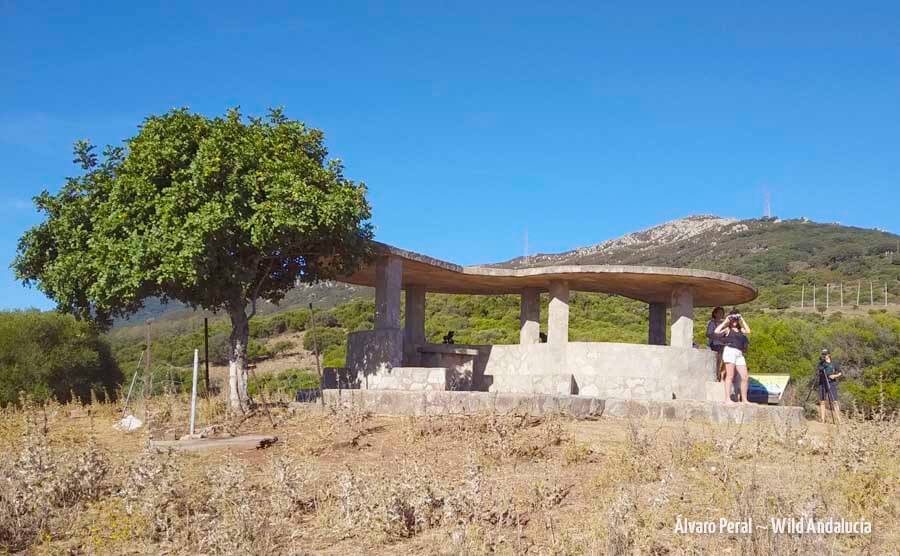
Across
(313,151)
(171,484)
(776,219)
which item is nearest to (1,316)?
(313,151)

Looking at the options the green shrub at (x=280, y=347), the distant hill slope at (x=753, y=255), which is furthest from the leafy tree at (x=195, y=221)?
the distant hill slope at (x=753, y=255)

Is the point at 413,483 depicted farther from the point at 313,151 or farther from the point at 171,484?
the point at 313,151

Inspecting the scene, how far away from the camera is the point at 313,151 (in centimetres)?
1446

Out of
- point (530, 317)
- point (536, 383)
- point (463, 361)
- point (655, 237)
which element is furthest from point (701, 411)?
point (655, 237)

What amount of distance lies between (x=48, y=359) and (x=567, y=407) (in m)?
15.9

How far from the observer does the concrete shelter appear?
1566cm

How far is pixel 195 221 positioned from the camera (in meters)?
11.6

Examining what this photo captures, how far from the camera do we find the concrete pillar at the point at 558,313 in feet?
56.4

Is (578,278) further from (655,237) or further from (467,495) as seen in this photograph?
(655,237)

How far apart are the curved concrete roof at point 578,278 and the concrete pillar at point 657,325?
58 centimetres

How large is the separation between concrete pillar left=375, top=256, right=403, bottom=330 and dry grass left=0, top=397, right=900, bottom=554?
6.07 meters

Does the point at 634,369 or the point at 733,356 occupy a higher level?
the point at 733,356

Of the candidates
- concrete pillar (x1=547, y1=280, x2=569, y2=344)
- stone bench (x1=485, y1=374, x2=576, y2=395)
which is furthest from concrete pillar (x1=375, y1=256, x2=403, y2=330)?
concrete pillar (x1=547, y1=280, x2=569, y2=344)

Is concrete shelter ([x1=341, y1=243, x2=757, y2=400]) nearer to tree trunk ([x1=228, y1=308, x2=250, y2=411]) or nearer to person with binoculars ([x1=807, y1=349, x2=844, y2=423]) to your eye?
person with binoculars ([x1=807, y1=349, x2=844, y2=423])
